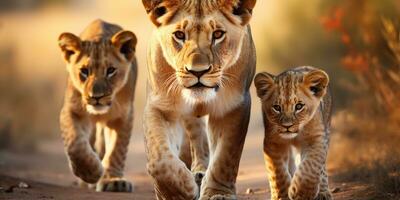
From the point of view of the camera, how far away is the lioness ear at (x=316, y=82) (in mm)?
6251

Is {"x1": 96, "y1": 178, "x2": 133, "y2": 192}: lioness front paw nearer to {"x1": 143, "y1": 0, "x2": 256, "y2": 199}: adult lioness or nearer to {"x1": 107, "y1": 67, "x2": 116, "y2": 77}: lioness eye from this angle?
{"x1": 107, "y1": 67, "x2": 116, "y2": 77}: lioness eye

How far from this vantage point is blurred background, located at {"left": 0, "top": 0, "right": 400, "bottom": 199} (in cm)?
866

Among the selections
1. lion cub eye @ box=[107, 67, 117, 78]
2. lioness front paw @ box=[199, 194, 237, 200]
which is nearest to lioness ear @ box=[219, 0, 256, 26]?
lioness front paw @ box=[199, 194, 237, 200]

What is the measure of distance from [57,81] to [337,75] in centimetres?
665

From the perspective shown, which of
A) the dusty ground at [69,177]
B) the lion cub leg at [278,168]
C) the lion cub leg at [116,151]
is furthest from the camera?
the lion cub leg at [116,151]

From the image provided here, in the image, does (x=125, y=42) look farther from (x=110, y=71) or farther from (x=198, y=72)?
(x=198, y=72)

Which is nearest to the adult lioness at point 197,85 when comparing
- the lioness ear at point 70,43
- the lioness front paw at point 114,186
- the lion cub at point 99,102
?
the lion cub at point 99,102

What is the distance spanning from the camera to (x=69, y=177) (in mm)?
10406

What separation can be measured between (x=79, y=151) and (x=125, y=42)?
1046 millimetres

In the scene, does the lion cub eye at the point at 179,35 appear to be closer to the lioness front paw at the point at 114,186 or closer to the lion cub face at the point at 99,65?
the lion cub face at the point at 99,65

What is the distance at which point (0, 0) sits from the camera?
25.4 m

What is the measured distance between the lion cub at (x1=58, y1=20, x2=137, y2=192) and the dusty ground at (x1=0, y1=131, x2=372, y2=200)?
0.26 meters

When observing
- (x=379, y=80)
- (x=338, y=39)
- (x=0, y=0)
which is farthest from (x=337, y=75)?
(x=0, y=0)

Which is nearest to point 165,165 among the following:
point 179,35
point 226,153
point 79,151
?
point 226,153
